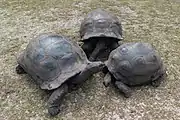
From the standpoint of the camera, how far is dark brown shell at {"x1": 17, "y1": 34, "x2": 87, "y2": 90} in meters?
2.28

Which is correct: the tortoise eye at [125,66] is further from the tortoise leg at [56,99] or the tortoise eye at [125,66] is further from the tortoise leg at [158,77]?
the tortoise leg at [56,99]

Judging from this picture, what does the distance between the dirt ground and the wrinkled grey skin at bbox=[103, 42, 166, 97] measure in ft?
0.22

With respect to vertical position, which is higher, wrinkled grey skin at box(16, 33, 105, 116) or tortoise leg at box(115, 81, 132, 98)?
wrinkled grey skin at box(16, 33, 105, 116)

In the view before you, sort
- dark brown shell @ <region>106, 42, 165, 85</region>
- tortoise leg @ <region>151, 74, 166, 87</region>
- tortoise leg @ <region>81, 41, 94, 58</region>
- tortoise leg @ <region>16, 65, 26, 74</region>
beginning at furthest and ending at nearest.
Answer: tortoise leg @ <region>81, 41, 94, 58</region>
tortoise leg @ <region>16, 65, 26, 74</region>
tortoise leg @ <region>151, 74, 166, 87</region>
dark brown shell @ <region>106, 42, 165, 85</region>

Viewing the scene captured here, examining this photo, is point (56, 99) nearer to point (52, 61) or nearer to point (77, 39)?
point (52, 61)

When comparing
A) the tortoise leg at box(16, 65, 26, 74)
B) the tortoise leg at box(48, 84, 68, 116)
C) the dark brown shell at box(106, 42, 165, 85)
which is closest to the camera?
the tortoise leg at box(48, 84, 68, 116)

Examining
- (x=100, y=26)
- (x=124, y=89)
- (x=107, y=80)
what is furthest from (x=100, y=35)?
(x=124, y=89)

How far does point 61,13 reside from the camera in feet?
11.6

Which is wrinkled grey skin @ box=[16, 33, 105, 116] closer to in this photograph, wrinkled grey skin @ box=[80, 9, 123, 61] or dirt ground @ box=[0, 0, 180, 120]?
dirt ground @ box=[0, 0, 180, 120]

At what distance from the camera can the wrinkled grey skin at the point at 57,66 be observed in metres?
2.26

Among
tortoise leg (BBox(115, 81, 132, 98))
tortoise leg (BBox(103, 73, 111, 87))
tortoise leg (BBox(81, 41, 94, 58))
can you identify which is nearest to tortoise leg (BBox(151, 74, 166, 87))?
tortoise leg (BBox(115, 81, 132, 98))

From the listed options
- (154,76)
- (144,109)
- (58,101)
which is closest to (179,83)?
(154,76)

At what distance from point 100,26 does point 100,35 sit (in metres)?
0.09

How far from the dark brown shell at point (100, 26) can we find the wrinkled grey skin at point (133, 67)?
0.86 feet
